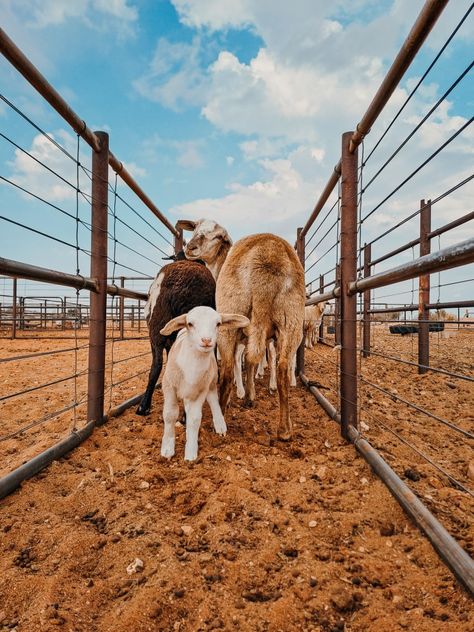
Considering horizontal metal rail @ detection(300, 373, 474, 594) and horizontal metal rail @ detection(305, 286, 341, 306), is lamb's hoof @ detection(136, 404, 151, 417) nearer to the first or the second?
horizontal metal rail @ detection(300, 373, 474, 594)

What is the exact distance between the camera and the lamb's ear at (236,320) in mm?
2422

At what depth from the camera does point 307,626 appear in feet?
3.53

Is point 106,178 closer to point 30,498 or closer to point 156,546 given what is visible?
point 30,498

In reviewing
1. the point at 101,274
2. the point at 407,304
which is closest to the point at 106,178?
the point at 101,274

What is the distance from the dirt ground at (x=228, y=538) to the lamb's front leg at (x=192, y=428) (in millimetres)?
84

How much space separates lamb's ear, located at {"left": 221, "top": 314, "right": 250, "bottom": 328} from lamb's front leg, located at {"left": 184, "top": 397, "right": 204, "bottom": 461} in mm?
560

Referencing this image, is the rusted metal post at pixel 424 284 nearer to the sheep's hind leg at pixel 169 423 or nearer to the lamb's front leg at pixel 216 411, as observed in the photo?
the lamb's front leg at pixel 216 411

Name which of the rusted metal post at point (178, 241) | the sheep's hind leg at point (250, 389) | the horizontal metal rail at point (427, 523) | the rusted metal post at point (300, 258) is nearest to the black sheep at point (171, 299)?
the sheep's hind leg at point (250, 389)

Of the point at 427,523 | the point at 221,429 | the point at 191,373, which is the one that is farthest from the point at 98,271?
the point at 427,523

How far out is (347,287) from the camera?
8.60 ft

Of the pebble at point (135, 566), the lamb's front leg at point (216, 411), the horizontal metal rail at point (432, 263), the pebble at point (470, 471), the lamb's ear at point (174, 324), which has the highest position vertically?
the horizontal metal rail at point (432, 263)

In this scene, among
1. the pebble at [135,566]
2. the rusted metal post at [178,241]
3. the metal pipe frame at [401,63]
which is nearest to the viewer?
the pebble at [135,566]

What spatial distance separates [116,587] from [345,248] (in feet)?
7.85

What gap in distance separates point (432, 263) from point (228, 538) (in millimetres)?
1380
